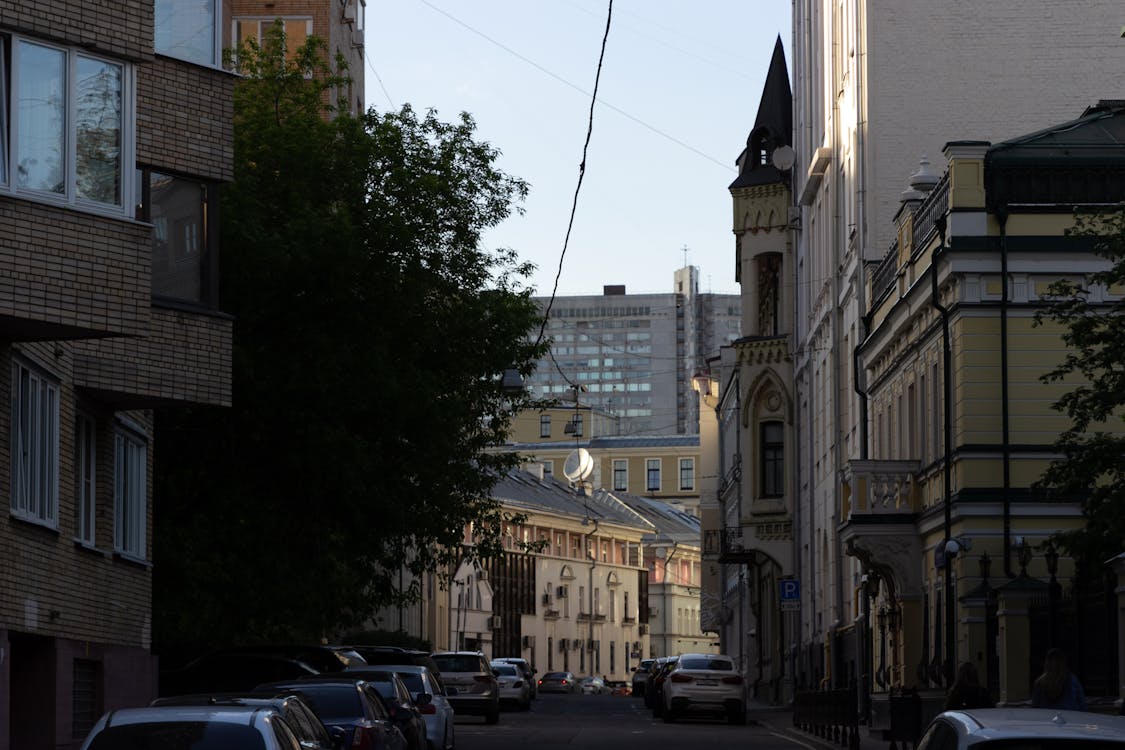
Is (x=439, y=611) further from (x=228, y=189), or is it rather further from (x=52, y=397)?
(x=52, y=397)

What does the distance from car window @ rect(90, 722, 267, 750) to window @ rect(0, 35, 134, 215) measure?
25.2 ft

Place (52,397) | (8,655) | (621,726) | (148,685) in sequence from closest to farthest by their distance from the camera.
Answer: (8,655) → (52,397) → (148,685) → (621,726)

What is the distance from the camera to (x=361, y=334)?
1232 inches

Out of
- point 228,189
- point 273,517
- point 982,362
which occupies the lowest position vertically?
point 273,517

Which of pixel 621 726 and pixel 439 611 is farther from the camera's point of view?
pixel 439 611

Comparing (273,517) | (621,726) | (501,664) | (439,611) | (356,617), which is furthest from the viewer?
(439,611)

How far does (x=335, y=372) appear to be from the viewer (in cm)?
3019

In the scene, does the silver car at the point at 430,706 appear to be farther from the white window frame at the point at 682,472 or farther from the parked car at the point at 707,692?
the white window frame at the point at 682,472

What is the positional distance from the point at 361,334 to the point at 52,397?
9.86 m

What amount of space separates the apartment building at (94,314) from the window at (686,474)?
451 feet

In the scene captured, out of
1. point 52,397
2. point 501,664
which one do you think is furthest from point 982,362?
point 501,664

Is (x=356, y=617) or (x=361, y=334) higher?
(x=361, y=334)

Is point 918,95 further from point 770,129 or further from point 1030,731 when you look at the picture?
point 1030,731

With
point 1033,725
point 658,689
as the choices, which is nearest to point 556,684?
point 658,689
